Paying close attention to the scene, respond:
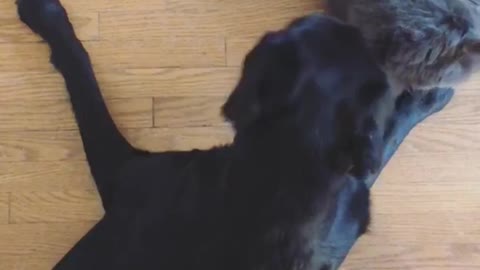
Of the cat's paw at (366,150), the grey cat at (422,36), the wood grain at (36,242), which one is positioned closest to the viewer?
the cat's paw at (366,150)

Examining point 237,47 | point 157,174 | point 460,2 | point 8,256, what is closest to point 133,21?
point 237,47

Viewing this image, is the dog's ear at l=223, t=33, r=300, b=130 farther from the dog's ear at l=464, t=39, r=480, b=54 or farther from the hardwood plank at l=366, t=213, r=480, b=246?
the hardwood plank at l=366, t=213, r=480, b=246

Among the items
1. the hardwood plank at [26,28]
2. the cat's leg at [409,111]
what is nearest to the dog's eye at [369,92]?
the cat's leg at [409,111]

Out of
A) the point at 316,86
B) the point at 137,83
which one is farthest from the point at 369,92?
the point at 137,83

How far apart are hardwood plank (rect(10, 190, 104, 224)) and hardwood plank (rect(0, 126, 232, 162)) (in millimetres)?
77

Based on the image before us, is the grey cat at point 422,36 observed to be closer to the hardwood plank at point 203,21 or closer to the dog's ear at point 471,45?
the dog's ear at point 471,45

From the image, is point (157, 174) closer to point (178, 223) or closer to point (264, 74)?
point (178, 223)

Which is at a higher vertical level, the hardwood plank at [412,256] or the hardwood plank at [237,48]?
the hardwood plank at [237,48]

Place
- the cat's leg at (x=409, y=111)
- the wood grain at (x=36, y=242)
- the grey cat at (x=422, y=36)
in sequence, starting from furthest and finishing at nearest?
the wood grain at (x=36, y=242) → the cat's leg at (x=409, y=111) → the grey cat at (x=422, y=36)

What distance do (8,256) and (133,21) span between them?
552 millimetres

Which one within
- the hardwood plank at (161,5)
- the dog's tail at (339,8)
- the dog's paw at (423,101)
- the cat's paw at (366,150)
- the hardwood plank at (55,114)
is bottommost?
the hardwood plank at (55,114)

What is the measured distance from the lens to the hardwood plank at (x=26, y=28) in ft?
5.91

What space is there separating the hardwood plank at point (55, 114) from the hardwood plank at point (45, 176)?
0.26 ft

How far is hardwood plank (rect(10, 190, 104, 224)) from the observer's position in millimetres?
1728
